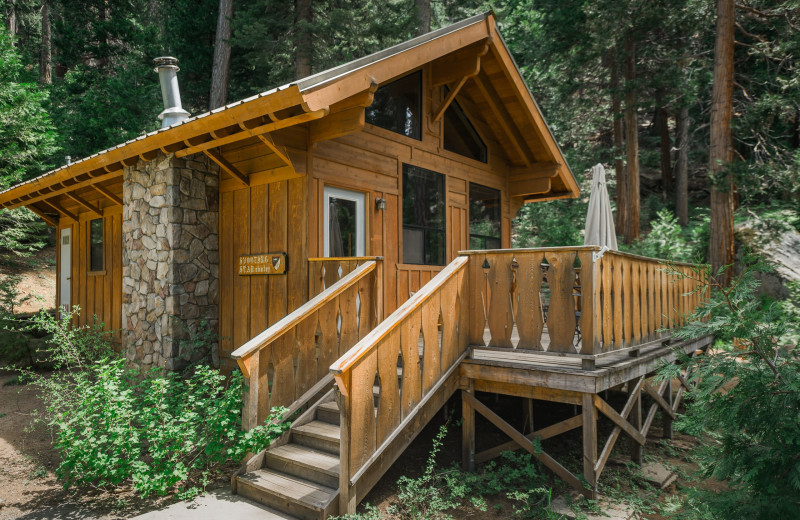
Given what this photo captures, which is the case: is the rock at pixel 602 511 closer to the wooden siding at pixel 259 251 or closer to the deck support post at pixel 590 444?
the deck support post at pixel 590 444

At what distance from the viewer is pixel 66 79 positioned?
643 inches

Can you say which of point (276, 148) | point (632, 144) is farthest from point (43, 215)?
point (632, 144)

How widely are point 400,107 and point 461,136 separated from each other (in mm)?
1617

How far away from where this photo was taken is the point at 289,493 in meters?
3.84

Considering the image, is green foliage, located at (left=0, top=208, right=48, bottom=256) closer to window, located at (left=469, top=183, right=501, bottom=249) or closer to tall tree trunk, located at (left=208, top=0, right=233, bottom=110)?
tall tree trunk, located at (left=208, top=0, right=233, bottom=110)

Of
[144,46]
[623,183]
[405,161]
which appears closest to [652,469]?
[405,161]

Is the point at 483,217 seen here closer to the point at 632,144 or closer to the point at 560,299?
the point at 560,299

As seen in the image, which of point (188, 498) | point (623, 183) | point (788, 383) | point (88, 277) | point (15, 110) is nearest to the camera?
point (788, 383)

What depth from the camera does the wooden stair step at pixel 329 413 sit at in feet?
15.5

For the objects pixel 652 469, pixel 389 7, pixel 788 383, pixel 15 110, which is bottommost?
pixel 652 469

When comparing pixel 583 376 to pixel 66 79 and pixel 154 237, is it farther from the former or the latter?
pixel 66 79

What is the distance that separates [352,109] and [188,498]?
A: 3943mm

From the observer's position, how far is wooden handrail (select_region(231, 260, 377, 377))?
4094 mm

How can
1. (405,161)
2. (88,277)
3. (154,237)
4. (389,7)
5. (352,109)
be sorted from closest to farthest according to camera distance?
(352,109), (154,237), (405,161), (88,277), (389,7)
